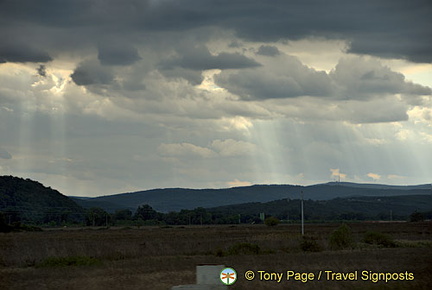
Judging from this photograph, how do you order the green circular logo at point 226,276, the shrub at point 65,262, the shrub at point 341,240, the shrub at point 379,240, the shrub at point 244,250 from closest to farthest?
the green circular logo at point 226,276, the shrub at point 65,262, the shrub at point 244,250, the shrub at point 341,240, the shrub at point 379,240

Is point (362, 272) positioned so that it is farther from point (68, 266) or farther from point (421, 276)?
point (68, 266)

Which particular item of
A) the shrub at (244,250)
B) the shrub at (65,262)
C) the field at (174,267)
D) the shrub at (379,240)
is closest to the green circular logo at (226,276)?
Result: the field at (174,267)

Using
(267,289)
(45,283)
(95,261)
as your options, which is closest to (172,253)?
(95,261)

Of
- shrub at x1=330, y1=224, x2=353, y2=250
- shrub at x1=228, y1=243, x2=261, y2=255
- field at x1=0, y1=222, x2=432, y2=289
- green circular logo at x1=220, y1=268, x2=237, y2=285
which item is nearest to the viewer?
green circular logo at x1=220, y1=268, x2=237, y2=285

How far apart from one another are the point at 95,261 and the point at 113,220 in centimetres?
15501

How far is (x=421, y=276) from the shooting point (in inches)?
1330

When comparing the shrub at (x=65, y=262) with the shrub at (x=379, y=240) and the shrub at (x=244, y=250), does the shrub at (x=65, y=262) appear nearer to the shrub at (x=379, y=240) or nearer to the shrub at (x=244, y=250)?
the shrub at (x=244, y=250)

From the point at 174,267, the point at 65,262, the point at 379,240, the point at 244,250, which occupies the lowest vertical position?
the point at 174,267

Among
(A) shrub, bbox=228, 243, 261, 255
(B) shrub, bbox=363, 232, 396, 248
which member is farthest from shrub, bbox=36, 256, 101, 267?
(B) shrub, bbox=363, 232, 396, 248

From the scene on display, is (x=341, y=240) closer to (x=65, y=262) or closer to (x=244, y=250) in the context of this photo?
(x=244, y=250)

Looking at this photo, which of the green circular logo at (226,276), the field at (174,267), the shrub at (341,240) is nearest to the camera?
the green circular logo at (226,276)

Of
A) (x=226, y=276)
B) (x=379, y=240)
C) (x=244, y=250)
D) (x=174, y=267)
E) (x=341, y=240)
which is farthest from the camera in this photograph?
(x=379, y=240)

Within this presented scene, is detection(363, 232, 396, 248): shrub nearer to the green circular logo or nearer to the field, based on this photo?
the field

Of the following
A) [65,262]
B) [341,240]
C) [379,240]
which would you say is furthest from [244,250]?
[379,240]
